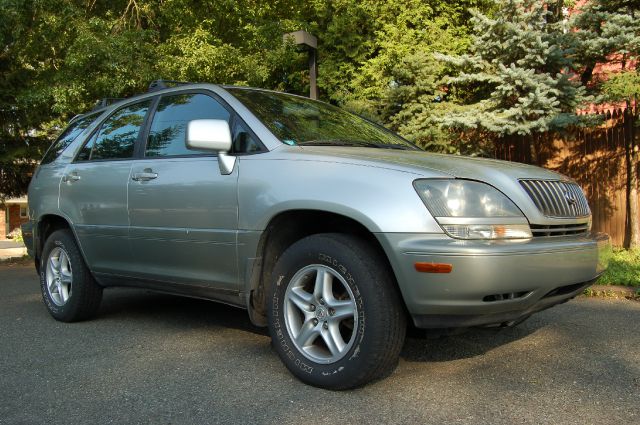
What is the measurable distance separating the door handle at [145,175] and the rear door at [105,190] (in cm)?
13

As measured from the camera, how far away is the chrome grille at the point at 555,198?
310 centimetres

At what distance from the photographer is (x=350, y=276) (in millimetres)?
2994

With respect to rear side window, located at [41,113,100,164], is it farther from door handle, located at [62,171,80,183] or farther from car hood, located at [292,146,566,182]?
car hood, located at [292,146,566,182]

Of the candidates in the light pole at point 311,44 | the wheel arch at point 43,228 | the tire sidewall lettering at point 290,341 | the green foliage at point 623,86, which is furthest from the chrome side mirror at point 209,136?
the green foliage at point 623,86

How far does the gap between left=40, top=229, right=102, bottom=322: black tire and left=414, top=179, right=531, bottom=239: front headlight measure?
3.14m

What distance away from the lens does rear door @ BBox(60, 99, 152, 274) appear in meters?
4.32

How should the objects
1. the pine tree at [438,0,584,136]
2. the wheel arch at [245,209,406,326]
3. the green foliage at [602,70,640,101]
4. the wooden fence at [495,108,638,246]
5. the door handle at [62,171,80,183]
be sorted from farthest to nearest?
1. the wooden fence at [495,108,638,246]
2. the pine tree at [438,0,584,136]
3. the green foliage at [602,70,640,101]
4. the door handle at [62,171,80,183]
5. the wheel arch at [245,209,406,326]

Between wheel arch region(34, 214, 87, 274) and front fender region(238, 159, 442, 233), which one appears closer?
front fender region(238, 159, 442, 233)

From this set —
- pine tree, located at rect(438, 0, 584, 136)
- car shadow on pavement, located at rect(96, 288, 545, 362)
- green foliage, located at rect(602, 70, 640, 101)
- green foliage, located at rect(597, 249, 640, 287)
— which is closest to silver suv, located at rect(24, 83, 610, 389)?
car shadow on pavement, located at rect(96, 288, 545, 362)

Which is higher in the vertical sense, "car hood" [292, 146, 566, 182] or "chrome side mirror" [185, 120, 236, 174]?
"chrome side mirror" [185, 120, 236, 174]

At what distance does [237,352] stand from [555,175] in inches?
90.9

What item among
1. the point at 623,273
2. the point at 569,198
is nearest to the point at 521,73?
the point at 623,273

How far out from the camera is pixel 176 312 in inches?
210

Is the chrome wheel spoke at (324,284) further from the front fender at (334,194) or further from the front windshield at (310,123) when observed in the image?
the front windshield at (310,123)
